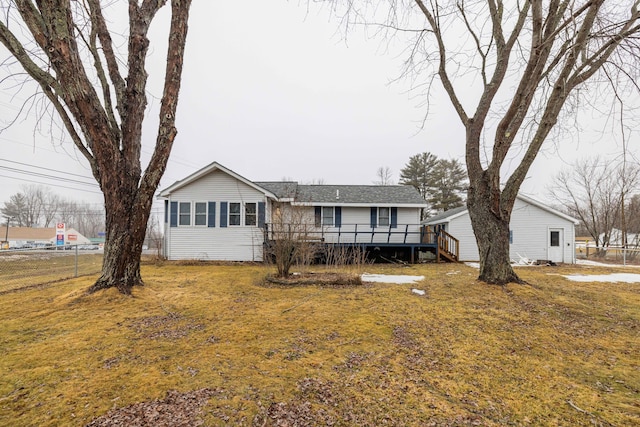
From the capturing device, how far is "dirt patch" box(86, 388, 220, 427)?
88.6 inches

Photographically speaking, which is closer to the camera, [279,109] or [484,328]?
[484,328]

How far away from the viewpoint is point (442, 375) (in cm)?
319

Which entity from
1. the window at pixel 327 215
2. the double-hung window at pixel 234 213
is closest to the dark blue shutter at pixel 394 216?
the window at pixel 327 215

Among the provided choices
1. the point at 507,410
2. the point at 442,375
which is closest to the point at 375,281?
the point at 442,375

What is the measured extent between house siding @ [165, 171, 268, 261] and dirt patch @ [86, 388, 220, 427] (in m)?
11.5

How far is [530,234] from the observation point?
54.3 feet

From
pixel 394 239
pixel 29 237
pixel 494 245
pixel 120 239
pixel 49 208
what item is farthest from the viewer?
Answer: pixel 49 208

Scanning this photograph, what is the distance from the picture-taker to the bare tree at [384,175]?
44.1 metres

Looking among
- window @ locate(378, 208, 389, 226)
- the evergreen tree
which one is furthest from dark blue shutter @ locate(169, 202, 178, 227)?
the evergreen tree

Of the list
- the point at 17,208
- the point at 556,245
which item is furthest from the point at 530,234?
the point at 17,208

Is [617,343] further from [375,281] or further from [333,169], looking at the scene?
[333,169]

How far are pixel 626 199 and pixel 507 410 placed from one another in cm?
2945

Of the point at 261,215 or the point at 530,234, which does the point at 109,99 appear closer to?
the point at 261,215

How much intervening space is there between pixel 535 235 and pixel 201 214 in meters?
18.4
